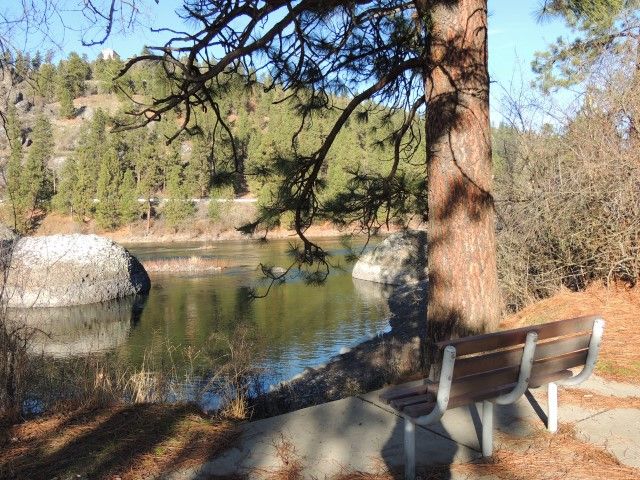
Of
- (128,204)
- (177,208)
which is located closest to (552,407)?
(177,208)

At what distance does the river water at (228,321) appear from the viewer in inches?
478

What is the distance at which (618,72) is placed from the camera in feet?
27.7

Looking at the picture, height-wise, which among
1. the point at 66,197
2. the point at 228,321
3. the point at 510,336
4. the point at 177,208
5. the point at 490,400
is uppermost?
the point at 66,197

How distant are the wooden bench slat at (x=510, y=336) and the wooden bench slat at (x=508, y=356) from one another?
0.13 ft

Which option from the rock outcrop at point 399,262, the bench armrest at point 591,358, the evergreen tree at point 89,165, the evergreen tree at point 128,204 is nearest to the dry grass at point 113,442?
the bench armrest at point 591,358

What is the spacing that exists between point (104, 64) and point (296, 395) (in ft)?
16.0

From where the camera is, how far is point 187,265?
1078 inches

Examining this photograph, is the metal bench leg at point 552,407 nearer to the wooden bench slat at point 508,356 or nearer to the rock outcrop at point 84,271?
the wooden bench slat at point 508,356

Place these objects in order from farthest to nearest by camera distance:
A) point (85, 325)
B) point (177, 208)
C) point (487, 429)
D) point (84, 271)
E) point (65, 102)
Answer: point (65, 102) < point (177, 208) < point (84, 271) < point (85, 325) < point (487, 429)

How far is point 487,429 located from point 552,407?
1.99 feet

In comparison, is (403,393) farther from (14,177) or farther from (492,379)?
(14,177)

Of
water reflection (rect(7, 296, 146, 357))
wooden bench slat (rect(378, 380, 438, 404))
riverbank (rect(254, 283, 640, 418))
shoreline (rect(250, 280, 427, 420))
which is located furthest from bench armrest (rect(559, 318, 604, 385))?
water reflection (rect(7, 296, 146, 357))

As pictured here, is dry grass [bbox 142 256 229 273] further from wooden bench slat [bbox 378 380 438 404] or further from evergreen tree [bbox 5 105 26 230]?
wooden bench slat [bbox 378 380 438 404]

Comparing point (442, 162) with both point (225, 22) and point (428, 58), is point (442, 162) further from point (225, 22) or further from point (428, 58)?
point (225, 22)
